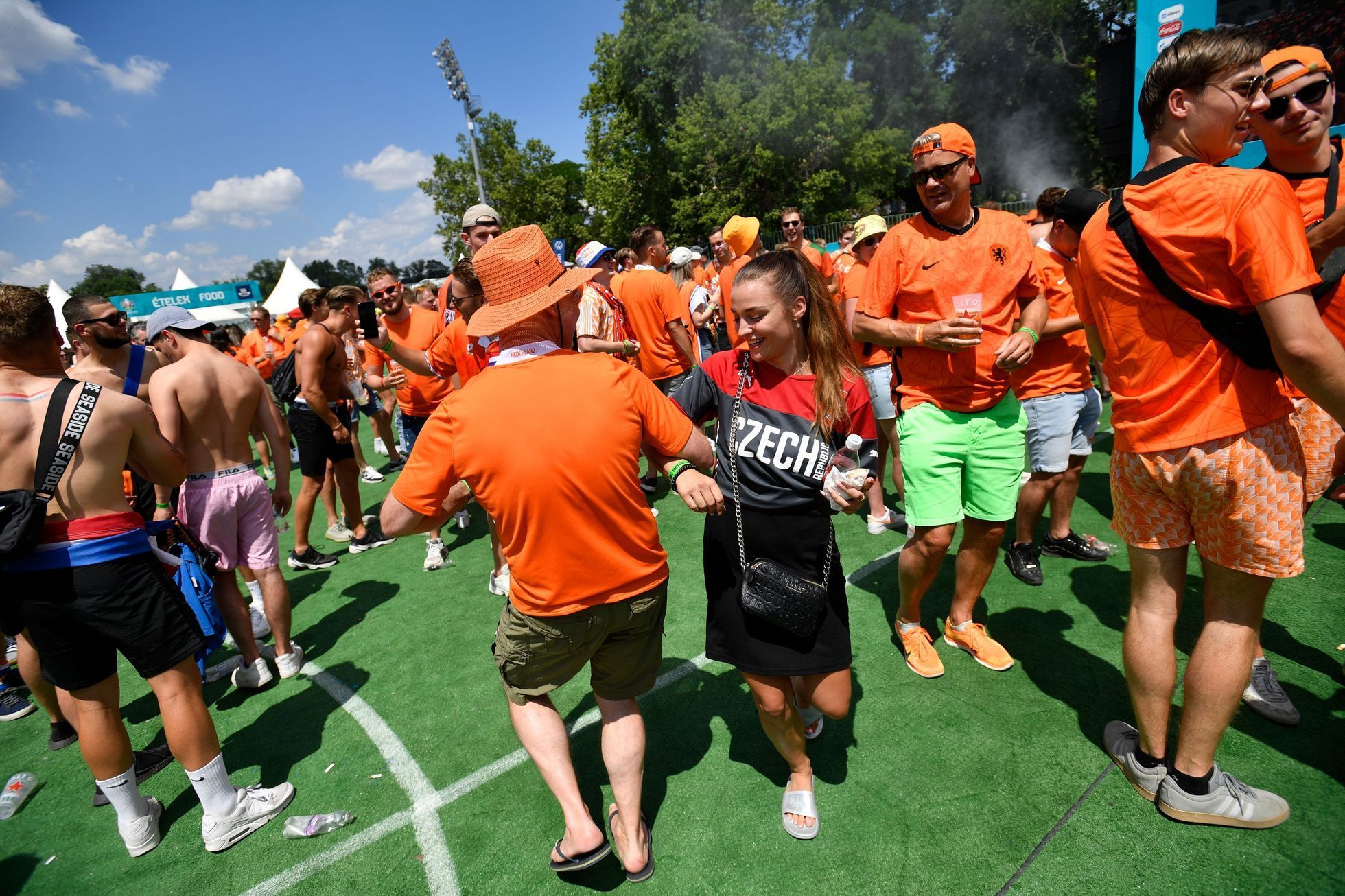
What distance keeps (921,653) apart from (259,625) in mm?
4434

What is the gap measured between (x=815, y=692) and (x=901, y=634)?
1197 mm

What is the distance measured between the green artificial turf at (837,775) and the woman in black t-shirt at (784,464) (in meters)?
0.36

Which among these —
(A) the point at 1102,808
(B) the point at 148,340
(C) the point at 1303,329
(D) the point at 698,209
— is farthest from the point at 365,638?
(D) the point at 698,209

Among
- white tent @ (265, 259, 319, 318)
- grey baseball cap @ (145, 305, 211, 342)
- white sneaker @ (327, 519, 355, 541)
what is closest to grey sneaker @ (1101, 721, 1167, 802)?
grey baseball cap @ (145, 305, 211, 342)

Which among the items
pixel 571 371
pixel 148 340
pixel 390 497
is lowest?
pixel 390 497

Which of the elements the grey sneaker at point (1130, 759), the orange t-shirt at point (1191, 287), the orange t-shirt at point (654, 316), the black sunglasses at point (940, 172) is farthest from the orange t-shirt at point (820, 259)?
the grey sneaker at point (1130, 759)

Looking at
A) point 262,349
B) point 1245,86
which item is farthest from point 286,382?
point 1245,86

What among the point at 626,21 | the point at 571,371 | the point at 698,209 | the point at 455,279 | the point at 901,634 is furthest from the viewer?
the point at 626,21

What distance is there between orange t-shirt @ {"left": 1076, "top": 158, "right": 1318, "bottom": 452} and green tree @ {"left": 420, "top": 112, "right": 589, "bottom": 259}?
34351mm

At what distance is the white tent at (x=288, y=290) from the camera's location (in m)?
28.0

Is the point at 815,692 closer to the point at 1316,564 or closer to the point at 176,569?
the point at 176,569

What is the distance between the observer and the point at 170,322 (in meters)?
3.68

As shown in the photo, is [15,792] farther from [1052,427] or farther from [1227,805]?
[1052,427]

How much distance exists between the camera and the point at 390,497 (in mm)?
1894
